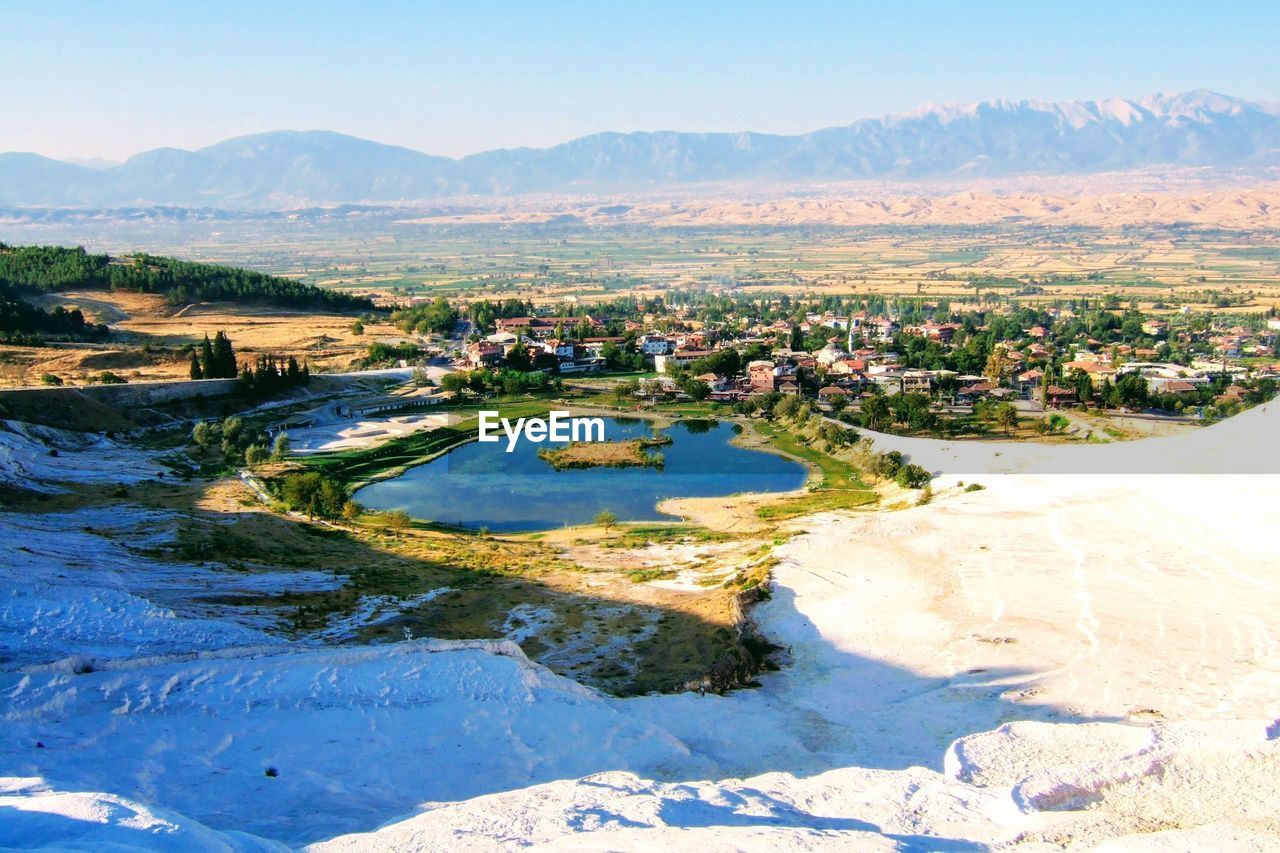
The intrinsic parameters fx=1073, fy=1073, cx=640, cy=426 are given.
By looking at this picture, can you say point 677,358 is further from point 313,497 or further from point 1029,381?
point 313,497

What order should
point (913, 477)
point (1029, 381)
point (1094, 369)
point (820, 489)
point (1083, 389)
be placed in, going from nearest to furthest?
point (913, 477) < point (820, 489) < point (1083, 389) < point (1029, 381) < point (1094, 369)

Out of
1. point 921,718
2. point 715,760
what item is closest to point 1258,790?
point 921,718

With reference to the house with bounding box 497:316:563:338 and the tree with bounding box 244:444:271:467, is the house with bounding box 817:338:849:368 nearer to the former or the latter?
the house with bounding box 497:316:563:338

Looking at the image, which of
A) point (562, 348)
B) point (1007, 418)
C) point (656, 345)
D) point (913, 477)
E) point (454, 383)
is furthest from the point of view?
point (656, 345)

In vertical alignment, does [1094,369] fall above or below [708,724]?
above

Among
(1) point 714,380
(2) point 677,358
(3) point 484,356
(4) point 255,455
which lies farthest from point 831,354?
(4) point 255,455

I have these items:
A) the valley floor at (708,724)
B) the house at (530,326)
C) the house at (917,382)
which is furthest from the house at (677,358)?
the valley floor at (708,724)

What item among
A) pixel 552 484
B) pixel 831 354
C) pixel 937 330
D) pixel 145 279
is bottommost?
pixel 552 484

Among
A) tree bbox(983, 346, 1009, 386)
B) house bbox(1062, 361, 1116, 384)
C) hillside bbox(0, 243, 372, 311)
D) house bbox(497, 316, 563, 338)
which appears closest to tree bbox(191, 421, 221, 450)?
hillside bbox(0, 243, 372, 311)
